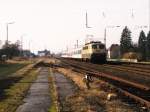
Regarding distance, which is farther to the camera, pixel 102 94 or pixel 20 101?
pixel 102 94

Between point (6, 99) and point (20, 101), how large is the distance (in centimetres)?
111

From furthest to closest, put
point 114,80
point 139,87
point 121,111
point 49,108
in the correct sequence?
1. point 114,80
2. point 139,87
3. point 49,108
4. point 121,111

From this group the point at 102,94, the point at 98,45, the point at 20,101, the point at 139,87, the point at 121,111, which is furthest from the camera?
the point at 98,45

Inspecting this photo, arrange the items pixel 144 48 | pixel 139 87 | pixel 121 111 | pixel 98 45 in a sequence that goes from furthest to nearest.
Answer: pixel 144 48 → pixel 98 45 → pixel 139 87 → pixel 121 111

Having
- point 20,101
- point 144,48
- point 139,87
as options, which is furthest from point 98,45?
point 144,48

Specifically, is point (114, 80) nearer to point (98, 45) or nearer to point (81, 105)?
point (81, 105)

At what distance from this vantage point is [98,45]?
66.4 m

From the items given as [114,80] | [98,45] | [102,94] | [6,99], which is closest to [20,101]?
[6,99]

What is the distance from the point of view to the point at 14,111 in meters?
14.5

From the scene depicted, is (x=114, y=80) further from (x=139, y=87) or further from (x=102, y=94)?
(x=102, y=94)

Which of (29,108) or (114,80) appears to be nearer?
(29,108)

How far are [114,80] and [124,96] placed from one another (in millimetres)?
9917

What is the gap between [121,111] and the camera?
13.8m

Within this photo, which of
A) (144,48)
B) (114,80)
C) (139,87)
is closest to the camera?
(139,87)
